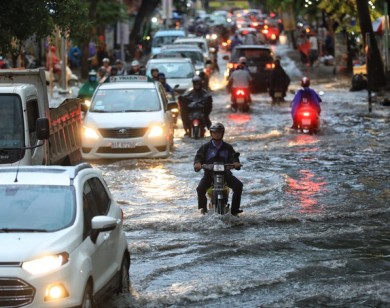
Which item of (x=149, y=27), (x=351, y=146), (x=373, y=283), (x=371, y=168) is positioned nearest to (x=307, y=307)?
(x=373, y=283)

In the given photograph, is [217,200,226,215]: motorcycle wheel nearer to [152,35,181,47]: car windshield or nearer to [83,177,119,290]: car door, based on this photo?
[83,177,119,290]: car door

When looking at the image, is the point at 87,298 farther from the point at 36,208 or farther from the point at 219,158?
the point at 219,158

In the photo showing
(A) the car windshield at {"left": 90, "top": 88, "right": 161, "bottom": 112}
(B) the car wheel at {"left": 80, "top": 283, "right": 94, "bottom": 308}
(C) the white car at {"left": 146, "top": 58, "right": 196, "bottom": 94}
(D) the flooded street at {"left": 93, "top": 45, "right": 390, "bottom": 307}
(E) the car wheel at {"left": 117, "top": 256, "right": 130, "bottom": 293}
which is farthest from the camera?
(C) the white car at {"left": 146, "top": 58, "right": 196, "bottom": 94}

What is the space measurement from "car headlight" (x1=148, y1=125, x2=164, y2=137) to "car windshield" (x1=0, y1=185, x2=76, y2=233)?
1429cm

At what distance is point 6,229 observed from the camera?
32.7 feet

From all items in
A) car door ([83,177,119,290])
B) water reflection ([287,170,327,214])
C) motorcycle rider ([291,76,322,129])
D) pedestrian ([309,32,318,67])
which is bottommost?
pedestrian ([309,32,318,67])

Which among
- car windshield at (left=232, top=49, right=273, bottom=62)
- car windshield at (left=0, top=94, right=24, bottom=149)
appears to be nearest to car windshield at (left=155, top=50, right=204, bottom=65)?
car windshield at (left=232, top=49, right=273, bottom=62)

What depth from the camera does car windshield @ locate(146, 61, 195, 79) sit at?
3791 centimetres

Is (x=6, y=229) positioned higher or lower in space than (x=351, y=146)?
higher

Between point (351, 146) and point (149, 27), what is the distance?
A: 55.5m

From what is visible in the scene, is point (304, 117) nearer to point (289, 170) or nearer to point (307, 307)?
point (289, 170)

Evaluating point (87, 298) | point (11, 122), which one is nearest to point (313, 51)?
point (11, 122)

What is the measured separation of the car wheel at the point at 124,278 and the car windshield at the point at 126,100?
13.7 metres

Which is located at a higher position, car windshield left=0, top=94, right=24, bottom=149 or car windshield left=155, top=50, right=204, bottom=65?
car windshield left=0, top=94, right=24, bottom=149
